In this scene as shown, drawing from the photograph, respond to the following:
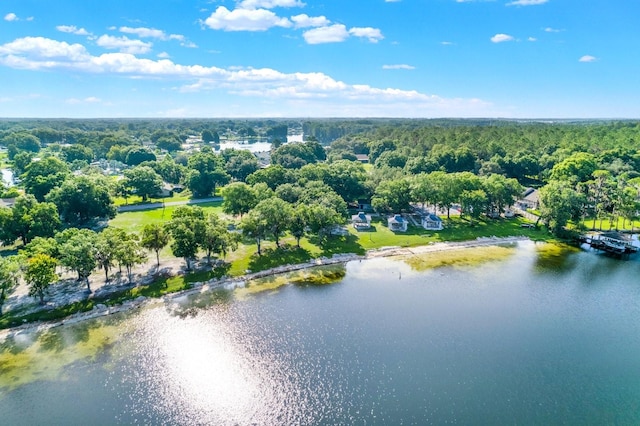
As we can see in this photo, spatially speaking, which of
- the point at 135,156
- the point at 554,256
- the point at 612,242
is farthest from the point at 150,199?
the point at 612,242

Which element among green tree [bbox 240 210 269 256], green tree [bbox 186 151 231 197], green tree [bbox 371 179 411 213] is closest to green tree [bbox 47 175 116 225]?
green tree [bbox 186 151 231 197]

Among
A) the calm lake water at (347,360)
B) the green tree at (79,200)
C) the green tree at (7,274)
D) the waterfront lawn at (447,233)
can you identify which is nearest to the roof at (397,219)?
the waterfront lawn at (447,233)

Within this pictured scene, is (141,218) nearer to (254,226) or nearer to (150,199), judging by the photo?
(150,199)

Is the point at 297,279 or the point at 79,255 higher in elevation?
the point at 79,255

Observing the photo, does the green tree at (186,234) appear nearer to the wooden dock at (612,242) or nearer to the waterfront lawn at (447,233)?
the waterfront lawn at (447,233)

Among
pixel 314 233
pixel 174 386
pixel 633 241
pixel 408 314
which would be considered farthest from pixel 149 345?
pixel 633 241

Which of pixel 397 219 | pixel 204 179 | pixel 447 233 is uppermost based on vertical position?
pixel 204 179

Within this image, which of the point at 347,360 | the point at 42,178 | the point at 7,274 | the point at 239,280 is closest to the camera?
the point at 347,360
